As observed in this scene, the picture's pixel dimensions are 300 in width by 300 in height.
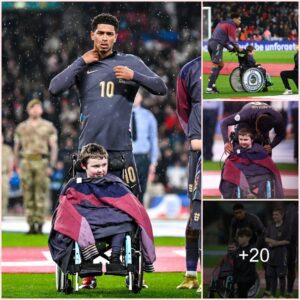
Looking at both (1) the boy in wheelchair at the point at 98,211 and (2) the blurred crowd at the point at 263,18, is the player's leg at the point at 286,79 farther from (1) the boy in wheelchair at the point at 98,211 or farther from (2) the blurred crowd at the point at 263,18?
(1) the boy in wheelchair at the point at 98,211

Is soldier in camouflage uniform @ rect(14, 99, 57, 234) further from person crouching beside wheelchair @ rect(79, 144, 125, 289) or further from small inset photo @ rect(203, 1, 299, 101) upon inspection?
small inset photo @ rect(203, 1, 299, 101)

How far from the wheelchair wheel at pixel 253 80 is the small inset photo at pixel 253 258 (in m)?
0.78

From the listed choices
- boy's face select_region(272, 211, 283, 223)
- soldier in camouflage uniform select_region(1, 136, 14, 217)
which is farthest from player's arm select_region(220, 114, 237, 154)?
soldier in camouflage uniform select_region(1, 136, 14, 217)

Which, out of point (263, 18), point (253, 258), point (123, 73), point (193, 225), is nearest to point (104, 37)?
point (123, 73)

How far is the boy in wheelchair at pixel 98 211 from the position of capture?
343 inches

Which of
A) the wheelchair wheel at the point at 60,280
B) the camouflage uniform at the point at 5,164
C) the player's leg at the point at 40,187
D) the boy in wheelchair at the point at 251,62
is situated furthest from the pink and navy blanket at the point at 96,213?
the camouflage uniform at the point at 5,164

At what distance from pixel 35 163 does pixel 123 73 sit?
21.1 ft

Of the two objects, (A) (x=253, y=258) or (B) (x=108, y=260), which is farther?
(A) (x=253, y=258)

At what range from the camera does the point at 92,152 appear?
888 cm

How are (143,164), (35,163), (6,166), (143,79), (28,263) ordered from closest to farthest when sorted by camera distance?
(143,79), (28,263), (143,164), (35,163), (6,166)

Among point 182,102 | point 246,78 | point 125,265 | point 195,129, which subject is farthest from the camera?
point 182,102

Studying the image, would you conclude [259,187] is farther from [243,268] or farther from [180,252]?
[180,252]

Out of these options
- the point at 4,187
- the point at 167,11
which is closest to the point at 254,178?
the point at 167,11

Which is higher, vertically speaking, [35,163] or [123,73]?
[123,73]
